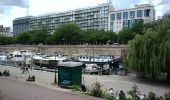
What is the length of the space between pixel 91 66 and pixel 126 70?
643 centimetres

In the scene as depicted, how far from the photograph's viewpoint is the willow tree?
33.7 metres

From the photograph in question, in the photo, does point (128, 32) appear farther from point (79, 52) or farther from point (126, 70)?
point (126, 70)

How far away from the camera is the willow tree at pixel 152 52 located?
3369 centimetres

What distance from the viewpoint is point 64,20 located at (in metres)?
196

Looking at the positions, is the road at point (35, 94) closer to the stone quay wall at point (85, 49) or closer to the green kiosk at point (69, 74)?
the green kiosk at point (69, 74)

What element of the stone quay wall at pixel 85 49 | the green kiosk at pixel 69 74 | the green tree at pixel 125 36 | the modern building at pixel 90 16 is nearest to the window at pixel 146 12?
the modern building at pixel 90 16

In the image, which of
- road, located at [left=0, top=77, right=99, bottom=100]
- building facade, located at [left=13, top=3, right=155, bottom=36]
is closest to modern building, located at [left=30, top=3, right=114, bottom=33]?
building facade, located at [left=13, top=3, right=155, bottom=36]

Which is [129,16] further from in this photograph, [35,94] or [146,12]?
[35,94]

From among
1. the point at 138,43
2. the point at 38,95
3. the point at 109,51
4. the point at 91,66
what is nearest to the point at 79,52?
the point at 109,51

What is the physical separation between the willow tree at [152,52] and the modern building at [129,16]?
9797 cm

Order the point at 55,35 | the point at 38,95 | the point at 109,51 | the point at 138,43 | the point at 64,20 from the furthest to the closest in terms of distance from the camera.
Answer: the point at 64,20 → the point at 55,35 → the point at 109,51 → the point at 138,43 → the point at 38,95

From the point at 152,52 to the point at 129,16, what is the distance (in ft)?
383

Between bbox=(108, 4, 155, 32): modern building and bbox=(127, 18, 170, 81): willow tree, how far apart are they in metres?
98.0

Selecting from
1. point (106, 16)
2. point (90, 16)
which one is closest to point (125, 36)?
point (106, 16)
